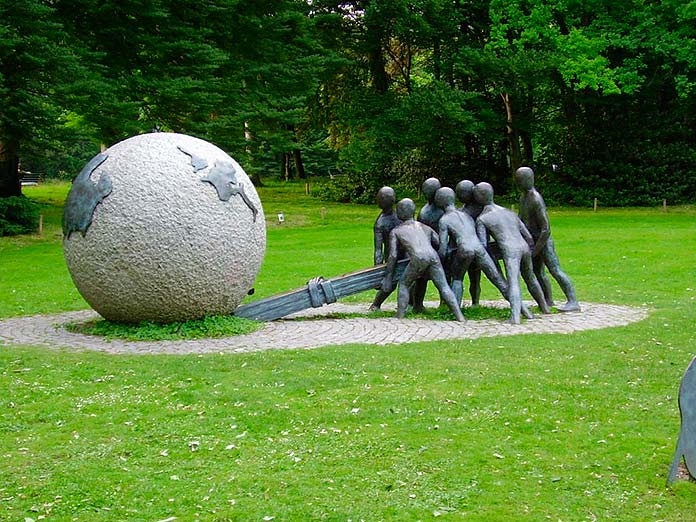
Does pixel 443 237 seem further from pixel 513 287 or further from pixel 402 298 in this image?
pixel 513 287

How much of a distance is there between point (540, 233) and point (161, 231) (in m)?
5.94

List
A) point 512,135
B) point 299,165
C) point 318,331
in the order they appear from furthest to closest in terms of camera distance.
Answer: point 299,165
point 512,135
point 318,331

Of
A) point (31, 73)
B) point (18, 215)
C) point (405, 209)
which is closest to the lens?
point (405, 209)

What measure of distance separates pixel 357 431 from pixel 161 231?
474 cm

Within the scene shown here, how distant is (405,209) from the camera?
12.8 m

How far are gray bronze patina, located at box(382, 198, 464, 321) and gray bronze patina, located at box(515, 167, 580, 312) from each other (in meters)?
1.53

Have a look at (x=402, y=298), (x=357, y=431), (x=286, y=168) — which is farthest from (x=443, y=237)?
(x=286, y=168)

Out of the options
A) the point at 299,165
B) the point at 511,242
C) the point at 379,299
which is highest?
the point at 299,165

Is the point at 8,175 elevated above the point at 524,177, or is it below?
above

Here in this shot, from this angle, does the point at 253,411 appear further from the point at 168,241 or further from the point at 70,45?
the point at 70,45

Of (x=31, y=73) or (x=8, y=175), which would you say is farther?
(x=8, y=175)

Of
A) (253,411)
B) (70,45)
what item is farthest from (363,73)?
(253,411)

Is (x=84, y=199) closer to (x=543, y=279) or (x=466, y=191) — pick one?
(x=466, y=191)

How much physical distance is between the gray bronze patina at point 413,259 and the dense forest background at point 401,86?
599 inches
